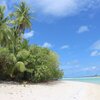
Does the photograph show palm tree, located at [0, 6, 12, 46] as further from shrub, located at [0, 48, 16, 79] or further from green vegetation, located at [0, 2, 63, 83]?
shrub, located at [0, 48, 16, 79]

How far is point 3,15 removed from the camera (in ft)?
80.9

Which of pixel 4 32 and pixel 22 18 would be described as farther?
pixel 22 18

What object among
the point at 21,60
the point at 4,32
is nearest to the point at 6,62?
the point at 21,60

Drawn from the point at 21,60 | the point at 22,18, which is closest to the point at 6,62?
the point at 21,60

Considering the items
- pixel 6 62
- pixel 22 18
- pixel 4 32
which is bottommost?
pixel 6 62

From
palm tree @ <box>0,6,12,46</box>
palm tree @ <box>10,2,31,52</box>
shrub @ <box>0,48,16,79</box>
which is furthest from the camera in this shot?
palm tree @ <box>10,2,31,52</box>

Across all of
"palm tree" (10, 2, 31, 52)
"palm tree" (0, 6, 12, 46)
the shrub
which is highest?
"palm tree" (10, 2, 31, 52)

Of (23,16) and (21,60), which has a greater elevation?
(23,16)

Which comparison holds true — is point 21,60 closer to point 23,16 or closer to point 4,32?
point 4,32

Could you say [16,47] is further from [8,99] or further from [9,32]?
[8,99]

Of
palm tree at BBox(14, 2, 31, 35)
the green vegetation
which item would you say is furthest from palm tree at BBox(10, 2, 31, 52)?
the green vegetation

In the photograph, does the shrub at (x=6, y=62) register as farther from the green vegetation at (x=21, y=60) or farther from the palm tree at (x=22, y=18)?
the palm tree at (x=22, y=18)

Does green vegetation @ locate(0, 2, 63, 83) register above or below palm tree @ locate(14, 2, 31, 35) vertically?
below

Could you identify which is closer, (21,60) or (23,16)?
(21,60)
